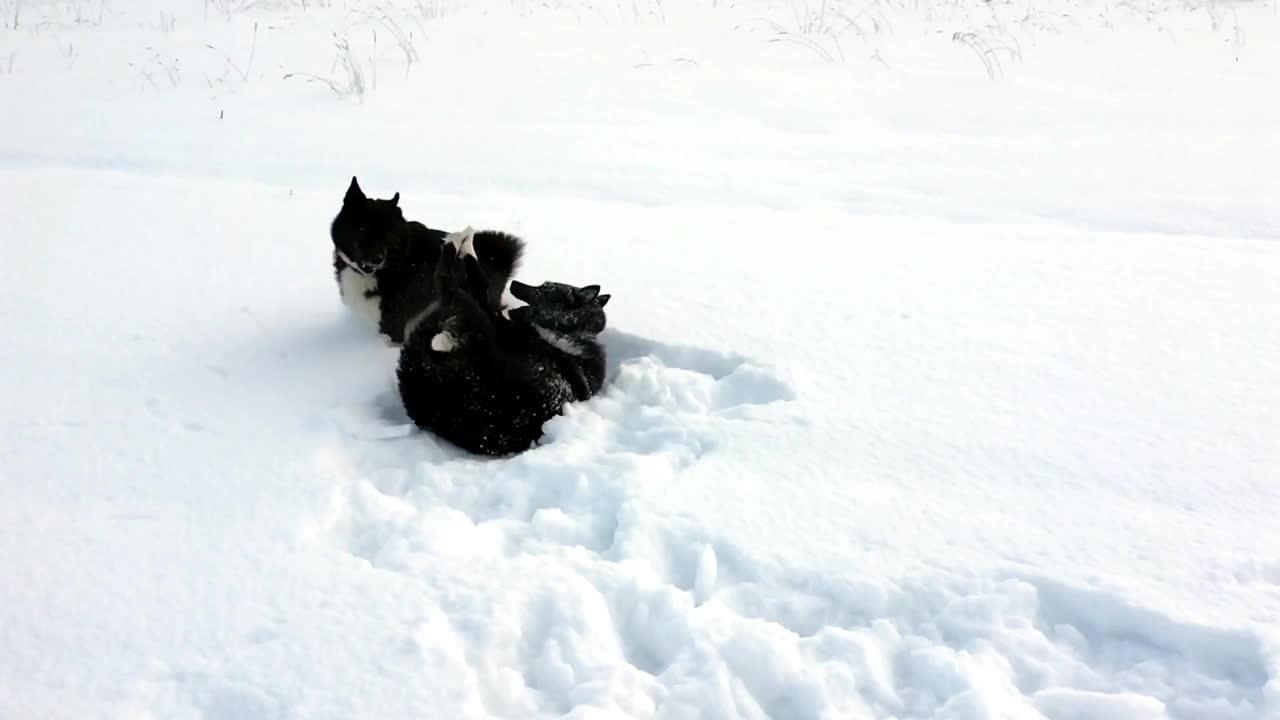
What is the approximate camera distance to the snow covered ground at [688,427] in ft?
7.24

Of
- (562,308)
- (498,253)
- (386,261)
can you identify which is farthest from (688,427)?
(386,261)

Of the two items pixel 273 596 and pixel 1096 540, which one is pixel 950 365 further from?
pixel 273 596

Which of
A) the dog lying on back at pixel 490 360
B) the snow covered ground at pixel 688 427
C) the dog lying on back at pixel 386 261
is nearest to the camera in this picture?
the snow covered ground at pixel 688 427

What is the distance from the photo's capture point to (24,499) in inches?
109

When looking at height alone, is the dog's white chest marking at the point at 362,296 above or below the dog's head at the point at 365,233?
below

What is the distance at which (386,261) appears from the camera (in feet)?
13.5

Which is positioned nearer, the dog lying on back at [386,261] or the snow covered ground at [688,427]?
the snow covered ground at [688,427]

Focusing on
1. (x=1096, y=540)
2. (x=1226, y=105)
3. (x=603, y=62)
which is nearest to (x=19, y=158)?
(x=603, y=62)

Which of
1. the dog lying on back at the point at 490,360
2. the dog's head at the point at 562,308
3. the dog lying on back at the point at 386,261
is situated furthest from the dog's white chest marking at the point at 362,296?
the dog's head at the point at 562,308

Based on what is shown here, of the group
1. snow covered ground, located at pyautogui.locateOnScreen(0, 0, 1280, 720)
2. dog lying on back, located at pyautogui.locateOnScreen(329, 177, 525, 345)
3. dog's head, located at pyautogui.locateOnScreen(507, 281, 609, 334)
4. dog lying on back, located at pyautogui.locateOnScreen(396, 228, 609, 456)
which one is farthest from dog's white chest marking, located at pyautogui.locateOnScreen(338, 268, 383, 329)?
dog's head, located at pyautogui.locateOnScreen(507, 281, 609, 334)

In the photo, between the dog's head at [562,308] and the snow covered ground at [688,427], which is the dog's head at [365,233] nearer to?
the snow covered ground at [688,427]

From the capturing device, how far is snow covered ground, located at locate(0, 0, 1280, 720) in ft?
7.24

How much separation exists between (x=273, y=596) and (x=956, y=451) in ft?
7.09

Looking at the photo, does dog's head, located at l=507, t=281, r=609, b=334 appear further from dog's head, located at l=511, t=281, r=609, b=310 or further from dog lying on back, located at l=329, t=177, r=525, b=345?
dog lying on back, located at l=329, t=177, r=525, b=345
